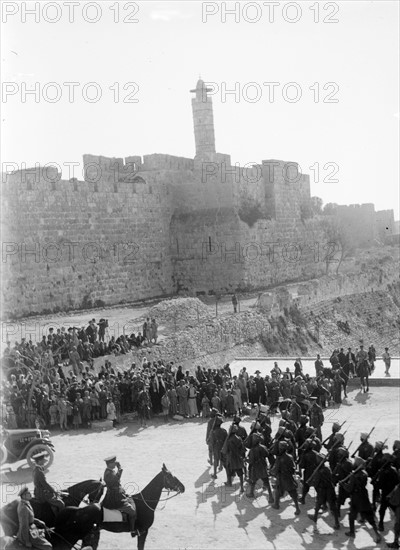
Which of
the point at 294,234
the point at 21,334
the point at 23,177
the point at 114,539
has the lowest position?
the point at 114,539

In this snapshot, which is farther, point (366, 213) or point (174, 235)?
point (366, 213)

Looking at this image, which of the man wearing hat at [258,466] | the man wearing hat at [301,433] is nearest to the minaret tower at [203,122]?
the man wearing hat at [301,433]

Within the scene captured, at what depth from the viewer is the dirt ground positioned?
817cm

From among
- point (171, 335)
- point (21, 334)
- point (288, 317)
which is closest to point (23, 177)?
point (21, 334)

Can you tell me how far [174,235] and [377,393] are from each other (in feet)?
60.7

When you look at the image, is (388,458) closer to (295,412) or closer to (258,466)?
(258,466)

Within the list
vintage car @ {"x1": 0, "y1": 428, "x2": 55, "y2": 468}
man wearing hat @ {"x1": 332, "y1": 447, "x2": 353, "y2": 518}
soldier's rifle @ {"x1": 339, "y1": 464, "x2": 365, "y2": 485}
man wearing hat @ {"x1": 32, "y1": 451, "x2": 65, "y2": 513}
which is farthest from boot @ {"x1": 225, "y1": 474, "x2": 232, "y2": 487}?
man wearing hat @ {"x1": 32, "y1": 451, "x2": 65, "y2": 513}

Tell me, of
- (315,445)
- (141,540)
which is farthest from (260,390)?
(141,540)

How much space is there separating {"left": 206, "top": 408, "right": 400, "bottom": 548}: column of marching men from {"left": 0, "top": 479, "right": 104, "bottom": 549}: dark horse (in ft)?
8.37

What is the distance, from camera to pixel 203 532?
8.38 metres

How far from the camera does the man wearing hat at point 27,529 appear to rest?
6.66m

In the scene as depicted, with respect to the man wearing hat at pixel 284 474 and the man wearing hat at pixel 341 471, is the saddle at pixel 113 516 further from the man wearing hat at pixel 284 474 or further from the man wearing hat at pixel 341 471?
the man wearing hat at pixel 341 471

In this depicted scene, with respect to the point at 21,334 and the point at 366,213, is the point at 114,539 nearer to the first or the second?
the point at 21,334

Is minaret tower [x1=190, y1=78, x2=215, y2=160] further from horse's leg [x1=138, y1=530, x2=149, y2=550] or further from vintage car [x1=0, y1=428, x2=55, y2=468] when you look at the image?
horse's leg [x1=138, y1=530, x2=149, y2=550]
